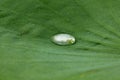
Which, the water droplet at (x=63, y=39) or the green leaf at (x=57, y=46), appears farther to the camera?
the water droplet at (x=63, y=39)

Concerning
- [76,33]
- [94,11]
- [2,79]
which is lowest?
[2,79]

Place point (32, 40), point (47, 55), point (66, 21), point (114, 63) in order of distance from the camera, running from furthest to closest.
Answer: point (66, 21) → point (32, 40) → point (47, 55) → point (114, 63)

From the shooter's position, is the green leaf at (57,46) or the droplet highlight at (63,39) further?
the droplet highlight at (63,39)

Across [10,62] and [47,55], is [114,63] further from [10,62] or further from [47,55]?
[10,62]

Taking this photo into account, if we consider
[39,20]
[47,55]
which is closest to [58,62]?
[47,55]
